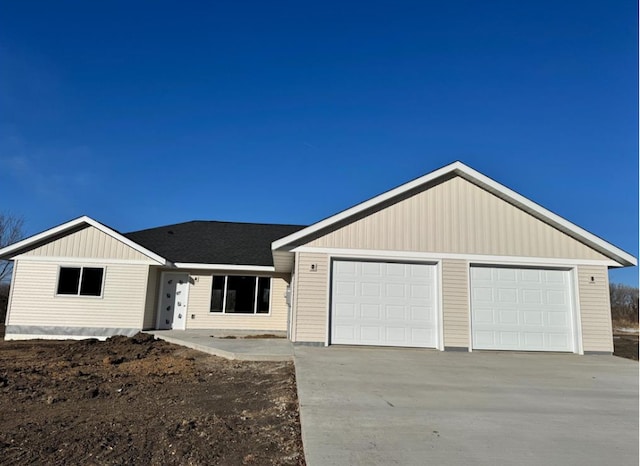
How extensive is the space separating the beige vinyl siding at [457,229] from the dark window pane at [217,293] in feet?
19.5

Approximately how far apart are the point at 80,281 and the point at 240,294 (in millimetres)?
5388

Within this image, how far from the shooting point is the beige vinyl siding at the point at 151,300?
13.6m

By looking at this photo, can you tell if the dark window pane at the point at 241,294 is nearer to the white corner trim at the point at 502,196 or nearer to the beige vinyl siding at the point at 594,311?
the white corner trim at the point at 502,196

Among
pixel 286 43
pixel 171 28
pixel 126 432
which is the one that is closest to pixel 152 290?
pixel 171 28

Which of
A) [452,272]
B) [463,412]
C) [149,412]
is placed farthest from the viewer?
[452,272]

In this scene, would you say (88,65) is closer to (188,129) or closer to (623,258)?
(188,129)

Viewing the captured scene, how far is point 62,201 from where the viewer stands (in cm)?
3538

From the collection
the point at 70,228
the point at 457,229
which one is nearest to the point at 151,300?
the point at 70,228

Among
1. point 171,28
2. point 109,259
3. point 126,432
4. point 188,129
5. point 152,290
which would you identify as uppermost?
point 171,28

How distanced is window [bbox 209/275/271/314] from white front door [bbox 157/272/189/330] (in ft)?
3.36

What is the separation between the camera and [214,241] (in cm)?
1677

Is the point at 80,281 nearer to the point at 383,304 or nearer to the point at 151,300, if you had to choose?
the point at 151,300

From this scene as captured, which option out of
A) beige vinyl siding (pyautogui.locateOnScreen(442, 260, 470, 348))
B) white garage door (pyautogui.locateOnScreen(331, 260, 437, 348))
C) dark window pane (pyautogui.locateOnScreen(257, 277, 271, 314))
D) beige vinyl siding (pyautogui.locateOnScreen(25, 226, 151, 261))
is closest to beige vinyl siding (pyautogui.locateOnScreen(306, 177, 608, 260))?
beige vinyl siding (pyautogui.locateOnScreen(442, 260, 470, 348))

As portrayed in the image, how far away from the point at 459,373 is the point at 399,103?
9854 mm
